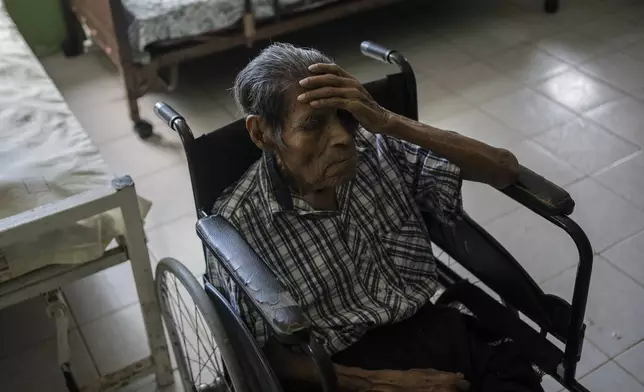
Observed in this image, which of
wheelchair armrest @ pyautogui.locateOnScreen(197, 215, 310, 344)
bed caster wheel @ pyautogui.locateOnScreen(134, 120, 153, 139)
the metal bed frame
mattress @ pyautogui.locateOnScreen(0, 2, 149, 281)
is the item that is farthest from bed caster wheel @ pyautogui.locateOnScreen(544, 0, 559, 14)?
wheelchair armrest @ pyautogui.locateOnScreen(197, 215, 310, 344)

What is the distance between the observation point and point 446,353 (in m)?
1.28

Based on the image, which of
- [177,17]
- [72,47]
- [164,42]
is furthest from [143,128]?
[72,47]

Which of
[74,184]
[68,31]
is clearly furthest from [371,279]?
[68,31]

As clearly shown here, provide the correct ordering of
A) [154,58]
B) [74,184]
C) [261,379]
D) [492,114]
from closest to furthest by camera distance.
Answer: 1. [261,379]
2. [74,184]
3. [154,58]
4. [492,114]

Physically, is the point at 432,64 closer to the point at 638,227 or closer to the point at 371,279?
the point at 638,227

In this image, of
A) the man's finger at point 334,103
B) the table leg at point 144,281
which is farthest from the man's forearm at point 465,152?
the table leg at point 144,281

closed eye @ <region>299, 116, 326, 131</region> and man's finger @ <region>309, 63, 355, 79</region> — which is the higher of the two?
man's finger @ <region>309, 63, 355, 79</region>

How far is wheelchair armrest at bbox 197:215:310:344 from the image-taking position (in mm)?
1023

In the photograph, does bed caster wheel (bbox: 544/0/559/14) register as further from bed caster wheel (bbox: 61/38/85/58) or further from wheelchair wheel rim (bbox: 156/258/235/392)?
wheelchair wheel rim (bbox: 156/258/235/392)

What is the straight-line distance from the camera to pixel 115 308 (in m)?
2.00

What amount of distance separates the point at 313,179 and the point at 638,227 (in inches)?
55.2

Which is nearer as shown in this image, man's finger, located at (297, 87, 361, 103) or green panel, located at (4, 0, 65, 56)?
man's finger, located at (297, 87, 361, 103)

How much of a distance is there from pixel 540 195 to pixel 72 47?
2537mm

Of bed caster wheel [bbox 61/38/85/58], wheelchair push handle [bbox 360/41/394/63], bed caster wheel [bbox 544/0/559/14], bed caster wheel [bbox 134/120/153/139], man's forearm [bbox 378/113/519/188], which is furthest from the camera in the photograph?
bed caster wheel [bbox 544/0/559/14]
